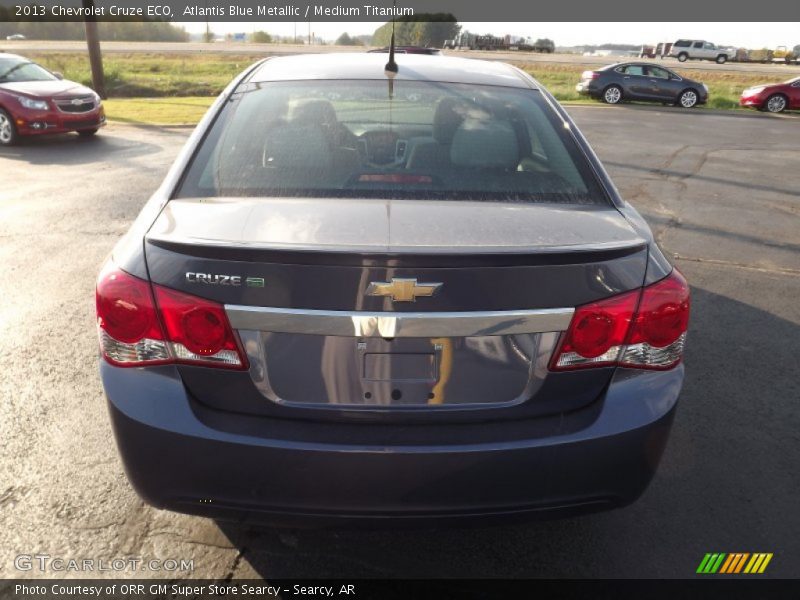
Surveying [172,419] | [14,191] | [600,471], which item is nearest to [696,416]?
[600,471]

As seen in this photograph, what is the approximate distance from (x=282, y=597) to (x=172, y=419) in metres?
0.77

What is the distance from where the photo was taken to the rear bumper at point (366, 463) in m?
1.91

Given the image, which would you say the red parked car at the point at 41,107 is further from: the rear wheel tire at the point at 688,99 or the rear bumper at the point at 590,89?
the rear wheel tire at the point at 688,99

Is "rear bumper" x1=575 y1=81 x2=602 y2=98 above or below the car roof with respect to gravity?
below

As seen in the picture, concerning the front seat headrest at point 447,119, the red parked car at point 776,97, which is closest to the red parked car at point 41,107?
the front seat headrest at point 447,119

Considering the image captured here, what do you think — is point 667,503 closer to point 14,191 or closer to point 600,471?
point 600,471

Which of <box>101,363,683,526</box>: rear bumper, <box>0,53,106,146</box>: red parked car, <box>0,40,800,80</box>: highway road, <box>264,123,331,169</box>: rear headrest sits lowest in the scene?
<box>0,40,800,80</box>: highway road

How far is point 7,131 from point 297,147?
36.5 feet

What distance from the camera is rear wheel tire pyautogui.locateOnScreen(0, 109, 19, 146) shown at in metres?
11.5

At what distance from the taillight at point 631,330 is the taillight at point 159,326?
95cm

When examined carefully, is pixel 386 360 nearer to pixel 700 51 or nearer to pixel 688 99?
pixel 688 99

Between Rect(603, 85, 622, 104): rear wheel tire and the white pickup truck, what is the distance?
42.3m

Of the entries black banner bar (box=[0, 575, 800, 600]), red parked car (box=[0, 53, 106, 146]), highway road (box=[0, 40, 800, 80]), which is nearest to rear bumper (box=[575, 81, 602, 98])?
red parked car (box=[0, 53, 106, 146])

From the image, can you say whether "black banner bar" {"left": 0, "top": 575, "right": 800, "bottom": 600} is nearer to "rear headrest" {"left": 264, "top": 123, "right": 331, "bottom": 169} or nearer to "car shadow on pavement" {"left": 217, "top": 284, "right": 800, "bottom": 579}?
"car shadow on pavement" {"left": 217, "top": 284, "right": 800, "bottom": 579}
